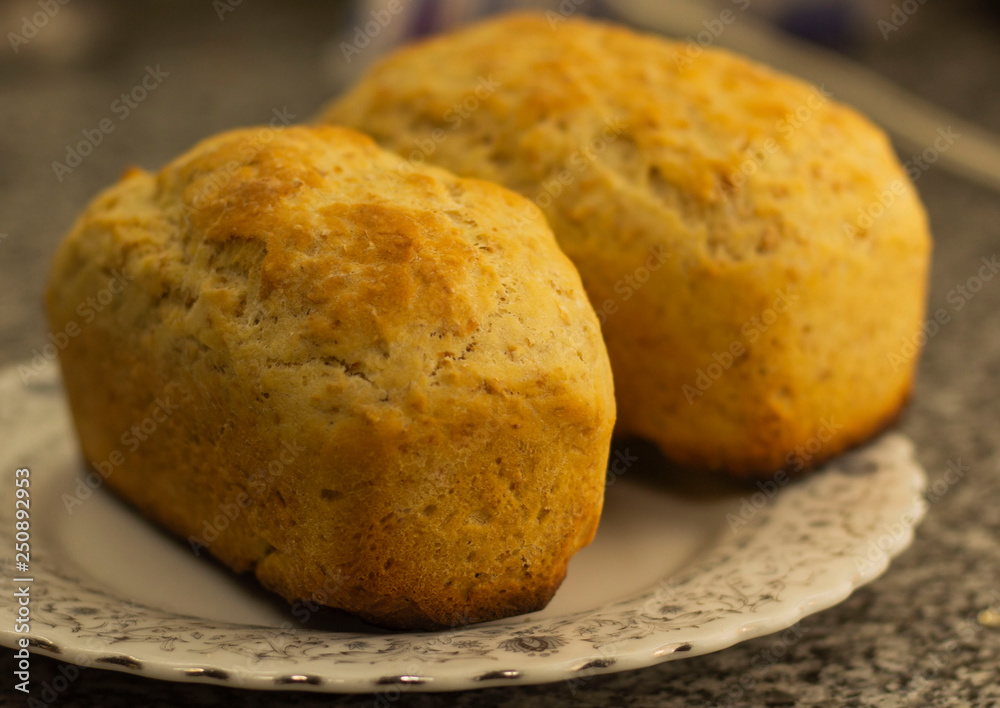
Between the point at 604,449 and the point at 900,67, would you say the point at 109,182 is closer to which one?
the point at 604,449

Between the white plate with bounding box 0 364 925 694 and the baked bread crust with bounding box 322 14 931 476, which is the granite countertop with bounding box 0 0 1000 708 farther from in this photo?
the baked bread crust with bounding box 322 14 931 476

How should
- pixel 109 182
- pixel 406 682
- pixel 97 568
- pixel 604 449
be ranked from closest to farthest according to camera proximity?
1. pixel 406 682
2. pixel 604 449
3. pixel 97 568
4. pixel 109 182

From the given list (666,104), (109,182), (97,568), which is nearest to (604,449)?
(666,104)

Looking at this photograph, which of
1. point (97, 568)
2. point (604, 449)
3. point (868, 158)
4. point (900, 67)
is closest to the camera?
point (604, 449)

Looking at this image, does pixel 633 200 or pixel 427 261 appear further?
pixel 633 200

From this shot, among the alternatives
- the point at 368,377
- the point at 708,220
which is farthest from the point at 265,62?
the point at 368,377

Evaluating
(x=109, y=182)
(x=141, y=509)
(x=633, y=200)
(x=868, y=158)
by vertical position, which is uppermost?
(x=633, y=200)

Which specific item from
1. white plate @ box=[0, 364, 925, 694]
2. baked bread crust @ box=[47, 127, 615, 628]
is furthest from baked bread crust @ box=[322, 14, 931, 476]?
baked bread crust @ box=[47, 127, 615, 628]
